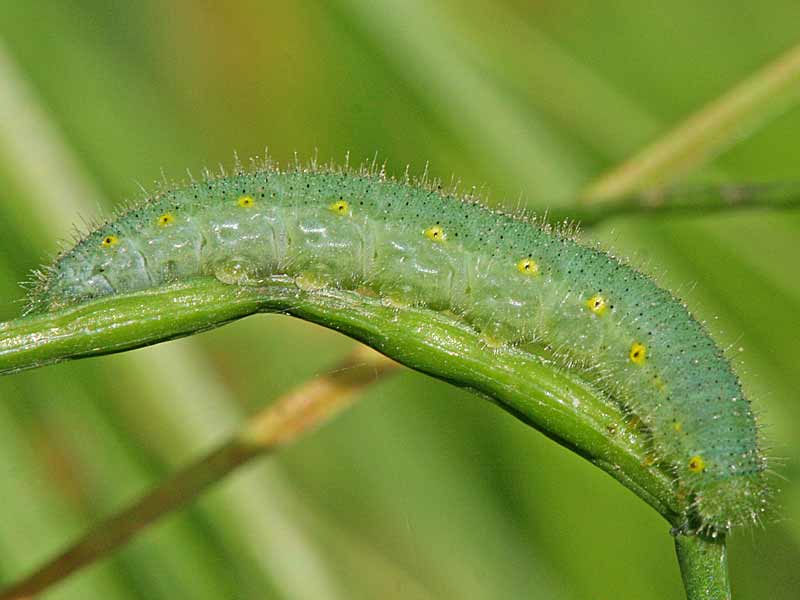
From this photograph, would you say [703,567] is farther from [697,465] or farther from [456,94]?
[456,94]

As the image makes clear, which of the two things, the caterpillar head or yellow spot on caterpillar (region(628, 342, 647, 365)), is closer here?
the caterpillar head

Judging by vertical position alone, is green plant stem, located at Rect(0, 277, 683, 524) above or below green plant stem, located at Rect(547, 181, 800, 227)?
below

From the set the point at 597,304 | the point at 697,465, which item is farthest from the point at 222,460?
the point at 697,465

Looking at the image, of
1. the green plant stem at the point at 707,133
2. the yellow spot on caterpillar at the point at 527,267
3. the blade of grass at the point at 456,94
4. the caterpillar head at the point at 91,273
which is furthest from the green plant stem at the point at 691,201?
the blade of grass at the point at 456,94

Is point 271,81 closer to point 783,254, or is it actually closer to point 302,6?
point 302,6

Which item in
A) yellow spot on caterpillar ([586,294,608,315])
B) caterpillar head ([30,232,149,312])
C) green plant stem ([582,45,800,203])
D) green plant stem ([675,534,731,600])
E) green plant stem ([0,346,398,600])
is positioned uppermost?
green plant stem ([582,45,800,203])

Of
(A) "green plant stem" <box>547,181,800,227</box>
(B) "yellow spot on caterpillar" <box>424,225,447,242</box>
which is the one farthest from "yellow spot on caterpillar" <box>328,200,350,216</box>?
(A) "green plant stem" <box>547,181,800,227</box>

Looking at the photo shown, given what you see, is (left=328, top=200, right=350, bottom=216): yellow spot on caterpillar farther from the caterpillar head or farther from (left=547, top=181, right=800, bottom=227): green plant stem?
(left=547, top=181, right=800, bottom=227): green plant stem

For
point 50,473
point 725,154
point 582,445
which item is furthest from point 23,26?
point 725,154

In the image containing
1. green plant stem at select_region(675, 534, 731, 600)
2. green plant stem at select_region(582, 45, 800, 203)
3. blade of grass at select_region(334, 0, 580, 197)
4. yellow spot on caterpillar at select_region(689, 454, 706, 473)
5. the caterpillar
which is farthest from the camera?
blade of grass at select_region(334, 0, 580, 197)
